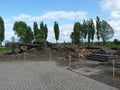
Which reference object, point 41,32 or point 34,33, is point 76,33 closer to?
point 41,32

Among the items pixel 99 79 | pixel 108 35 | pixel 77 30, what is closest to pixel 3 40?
pixel 77 30

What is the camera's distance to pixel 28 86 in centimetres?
1538

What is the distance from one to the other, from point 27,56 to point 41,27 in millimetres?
51213

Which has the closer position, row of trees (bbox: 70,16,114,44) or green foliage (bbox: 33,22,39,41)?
row of trees (bbox: 70,16,114,44)

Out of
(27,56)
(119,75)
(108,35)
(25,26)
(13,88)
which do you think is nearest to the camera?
(13,88)

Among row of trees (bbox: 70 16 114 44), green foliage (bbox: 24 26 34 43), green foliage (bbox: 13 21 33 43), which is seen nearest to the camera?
row of trees (bbox: 70 16 114 44)

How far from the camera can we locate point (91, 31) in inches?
3393

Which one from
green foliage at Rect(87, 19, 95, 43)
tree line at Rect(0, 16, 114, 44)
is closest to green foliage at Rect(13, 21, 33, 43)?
tree line at Rect(0, 16, 114, 44)

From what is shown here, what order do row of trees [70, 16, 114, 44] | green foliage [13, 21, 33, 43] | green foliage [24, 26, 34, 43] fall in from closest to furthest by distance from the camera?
1. row of trees [70, 16, 114, 44]
2. green foliage [24, 26, 34, 43]
3. green foliage [13, 21, 33, 43]

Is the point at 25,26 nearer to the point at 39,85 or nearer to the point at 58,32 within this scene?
the point at 58,32

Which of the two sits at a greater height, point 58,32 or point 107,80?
point 58,32

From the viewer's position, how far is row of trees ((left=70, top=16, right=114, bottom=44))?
263 ft

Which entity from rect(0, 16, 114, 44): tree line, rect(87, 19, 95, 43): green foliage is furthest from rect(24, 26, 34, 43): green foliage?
rect(87, 19, 95, 43): green foliage

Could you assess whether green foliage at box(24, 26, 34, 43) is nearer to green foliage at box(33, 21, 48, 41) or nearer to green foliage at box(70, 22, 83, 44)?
green foliage at box(33, 21, 48, 41)
